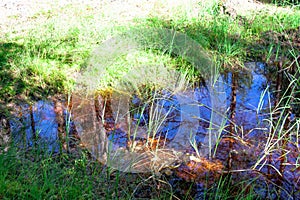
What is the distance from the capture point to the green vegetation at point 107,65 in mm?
2320

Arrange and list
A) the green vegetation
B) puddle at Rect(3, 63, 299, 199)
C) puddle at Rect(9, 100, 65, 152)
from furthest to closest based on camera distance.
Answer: puddle at Rect(9, 100, 65, 152) < puddle at Rect(3, 63, 299, 199) < the green vegetation

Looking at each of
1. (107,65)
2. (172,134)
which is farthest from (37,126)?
(107,65)

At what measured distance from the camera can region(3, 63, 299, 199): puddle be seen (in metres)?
2.57

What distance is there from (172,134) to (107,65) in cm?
125

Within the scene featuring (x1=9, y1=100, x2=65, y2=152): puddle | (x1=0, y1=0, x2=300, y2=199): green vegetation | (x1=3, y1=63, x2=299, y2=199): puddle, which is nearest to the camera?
(x1=0, y1=0, x2=300, y2=199): green vegetation

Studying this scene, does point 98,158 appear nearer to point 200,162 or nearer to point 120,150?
point 120,150

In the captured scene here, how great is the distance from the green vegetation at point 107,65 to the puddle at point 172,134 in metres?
0.09

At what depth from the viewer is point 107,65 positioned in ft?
12.7

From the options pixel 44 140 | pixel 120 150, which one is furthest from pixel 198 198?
pixel 44 140

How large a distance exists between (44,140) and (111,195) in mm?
735

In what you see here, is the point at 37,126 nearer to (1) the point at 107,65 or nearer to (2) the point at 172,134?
(2) the point at 172,134

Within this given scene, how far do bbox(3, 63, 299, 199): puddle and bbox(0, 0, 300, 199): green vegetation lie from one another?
9 cm

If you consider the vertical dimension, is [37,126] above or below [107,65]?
below

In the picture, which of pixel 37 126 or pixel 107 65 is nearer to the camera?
pixel 37 126
